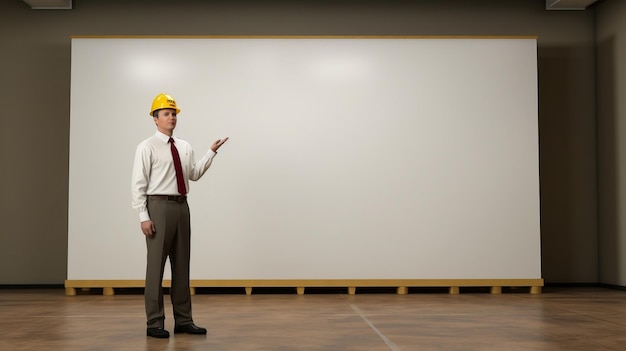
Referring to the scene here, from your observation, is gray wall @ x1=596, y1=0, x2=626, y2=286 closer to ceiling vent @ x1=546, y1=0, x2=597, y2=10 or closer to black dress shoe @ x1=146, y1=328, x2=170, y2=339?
ceiling vent @ x1=546, y1=0, x2=597, y2=10

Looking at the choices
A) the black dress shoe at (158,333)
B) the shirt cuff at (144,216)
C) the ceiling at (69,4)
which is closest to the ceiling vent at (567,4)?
the ceiling at (69,4)

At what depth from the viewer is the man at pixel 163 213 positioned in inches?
202

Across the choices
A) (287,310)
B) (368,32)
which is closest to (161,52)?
→ (368,32)

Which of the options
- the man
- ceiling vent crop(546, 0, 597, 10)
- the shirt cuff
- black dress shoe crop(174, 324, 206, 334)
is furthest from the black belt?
ceiling vent crop(546, 0, 597, 10)

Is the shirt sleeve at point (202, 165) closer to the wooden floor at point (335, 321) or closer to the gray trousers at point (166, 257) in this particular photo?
the gray trousers at point (166, 257)

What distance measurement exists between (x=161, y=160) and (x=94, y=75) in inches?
149

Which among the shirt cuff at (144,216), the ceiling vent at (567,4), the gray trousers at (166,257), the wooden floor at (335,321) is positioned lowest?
the wooden floor at (335,321)

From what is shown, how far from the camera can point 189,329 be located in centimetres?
520

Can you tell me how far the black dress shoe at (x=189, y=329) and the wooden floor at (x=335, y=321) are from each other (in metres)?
0.09

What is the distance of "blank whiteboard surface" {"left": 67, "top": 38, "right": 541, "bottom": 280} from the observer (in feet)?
27.8

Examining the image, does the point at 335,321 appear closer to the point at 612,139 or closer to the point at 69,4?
the point at 612,139

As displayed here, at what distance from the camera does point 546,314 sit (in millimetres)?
6270

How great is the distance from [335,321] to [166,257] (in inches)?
61.0

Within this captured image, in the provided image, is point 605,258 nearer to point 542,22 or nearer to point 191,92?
point 542,22
